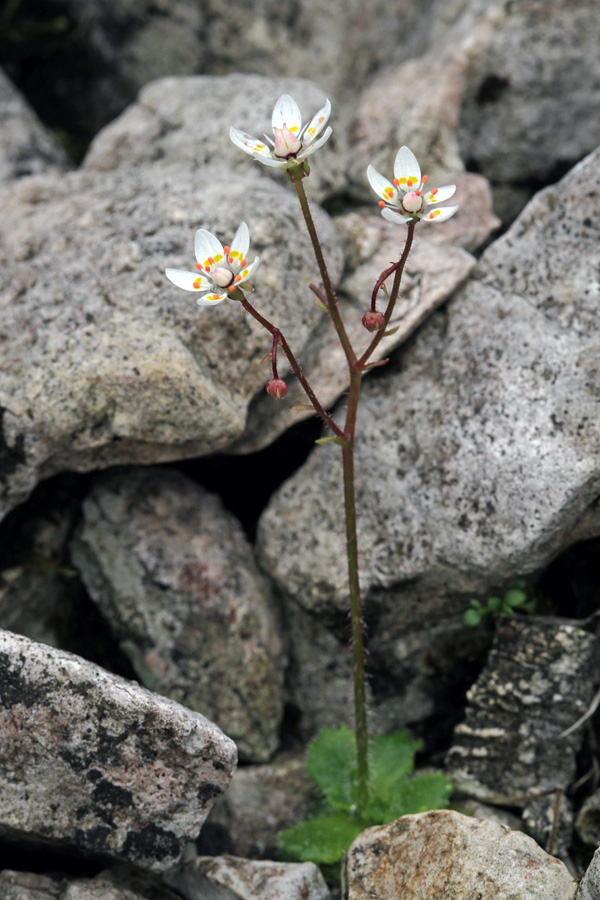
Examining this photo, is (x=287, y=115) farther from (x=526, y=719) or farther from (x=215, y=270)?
(x=526, y=719)

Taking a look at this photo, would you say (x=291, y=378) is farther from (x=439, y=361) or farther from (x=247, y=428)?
(x=439, y=361)

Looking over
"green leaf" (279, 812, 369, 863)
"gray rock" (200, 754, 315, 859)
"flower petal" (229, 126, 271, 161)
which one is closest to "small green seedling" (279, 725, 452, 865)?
"green leaf" (279, 812, 369, 863)

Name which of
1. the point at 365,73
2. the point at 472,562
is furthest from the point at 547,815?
the point at 365,73

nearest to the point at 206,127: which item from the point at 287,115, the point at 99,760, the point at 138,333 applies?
the point at 138,333

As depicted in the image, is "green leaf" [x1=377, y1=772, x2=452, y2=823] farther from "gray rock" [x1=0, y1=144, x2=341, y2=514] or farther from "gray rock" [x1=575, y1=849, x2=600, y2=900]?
"gray rock" [x1=0, y1=144, x2=341, y2=514]

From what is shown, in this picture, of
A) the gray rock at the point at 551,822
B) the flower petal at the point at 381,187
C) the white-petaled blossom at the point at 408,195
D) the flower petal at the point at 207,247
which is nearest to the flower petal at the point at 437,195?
the white-petaled blossom at the point at 408,195

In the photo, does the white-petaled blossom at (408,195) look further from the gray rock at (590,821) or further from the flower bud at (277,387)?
the gray rock at (590,821)
